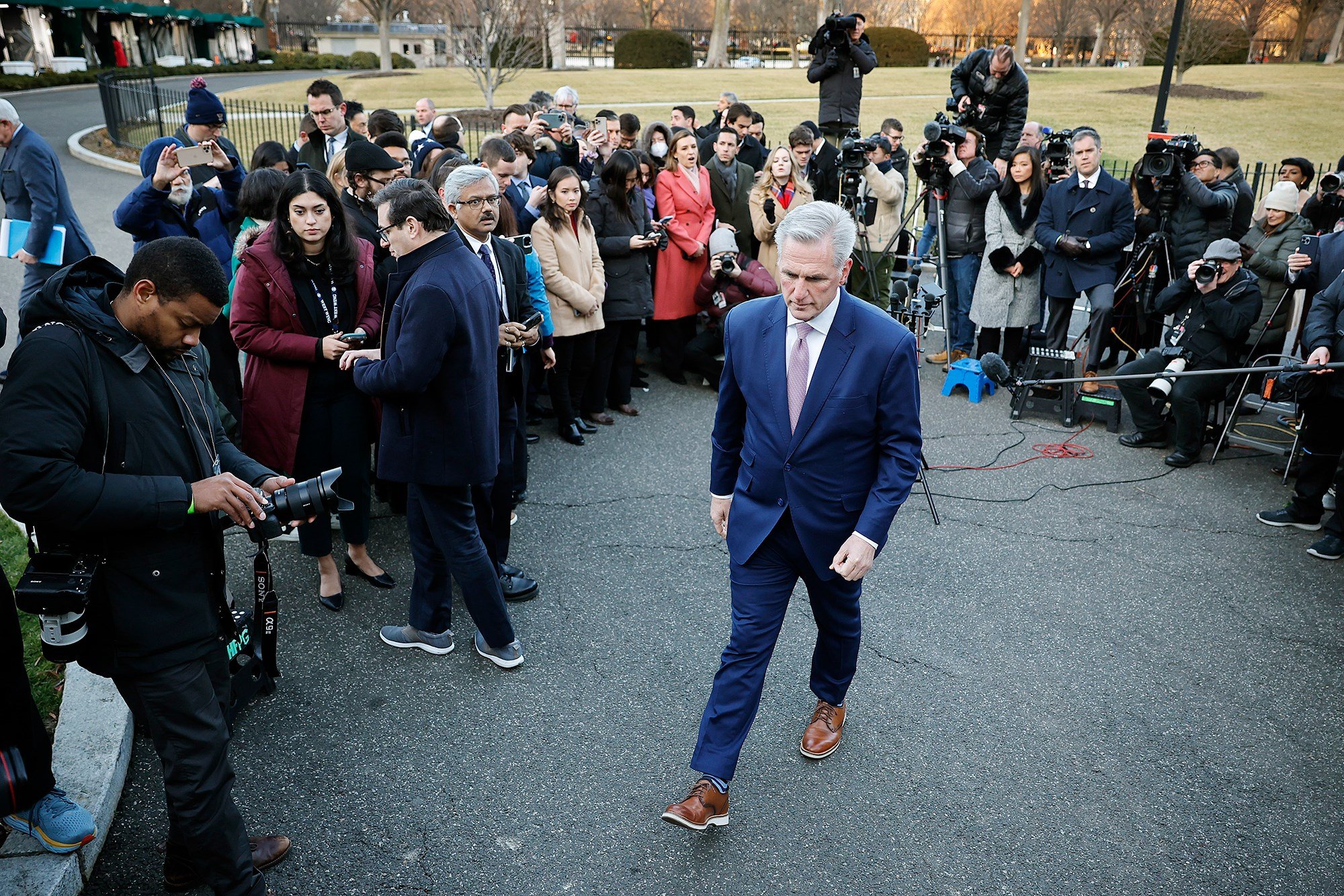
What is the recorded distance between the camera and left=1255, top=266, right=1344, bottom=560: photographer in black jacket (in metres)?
5.51

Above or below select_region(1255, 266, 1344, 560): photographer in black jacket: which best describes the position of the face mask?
above

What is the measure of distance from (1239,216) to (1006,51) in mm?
2762

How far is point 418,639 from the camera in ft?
14.4

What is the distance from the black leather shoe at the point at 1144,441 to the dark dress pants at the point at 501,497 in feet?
15.5

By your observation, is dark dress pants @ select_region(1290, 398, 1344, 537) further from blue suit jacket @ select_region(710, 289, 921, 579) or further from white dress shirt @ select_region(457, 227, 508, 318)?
white dress shirt @ select_region(457, 227, 508, 318)

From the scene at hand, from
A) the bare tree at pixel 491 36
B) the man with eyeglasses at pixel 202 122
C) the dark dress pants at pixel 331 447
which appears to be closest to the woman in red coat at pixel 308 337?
the dark dress pants at pixel 331 447

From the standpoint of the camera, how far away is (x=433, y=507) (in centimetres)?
407

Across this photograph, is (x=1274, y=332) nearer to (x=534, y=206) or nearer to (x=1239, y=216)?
(x=1239, y=216)

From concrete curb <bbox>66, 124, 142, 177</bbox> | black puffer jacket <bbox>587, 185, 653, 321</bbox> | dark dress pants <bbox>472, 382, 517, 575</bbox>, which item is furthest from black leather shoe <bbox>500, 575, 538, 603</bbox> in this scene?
concrete curb <bbox>66, 124, 142, 177</bbox>

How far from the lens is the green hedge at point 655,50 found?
150 feet

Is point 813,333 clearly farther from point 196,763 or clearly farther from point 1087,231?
point 1087,231

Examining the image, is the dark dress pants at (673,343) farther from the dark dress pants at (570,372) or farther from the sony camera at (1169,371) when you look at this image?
the sony camera at (1169,371)

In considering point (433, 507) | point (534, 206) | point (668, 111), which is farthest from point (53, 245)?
point (668, 111)

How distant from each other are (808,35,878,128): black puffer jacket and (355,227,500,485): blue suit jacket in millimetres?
7097
